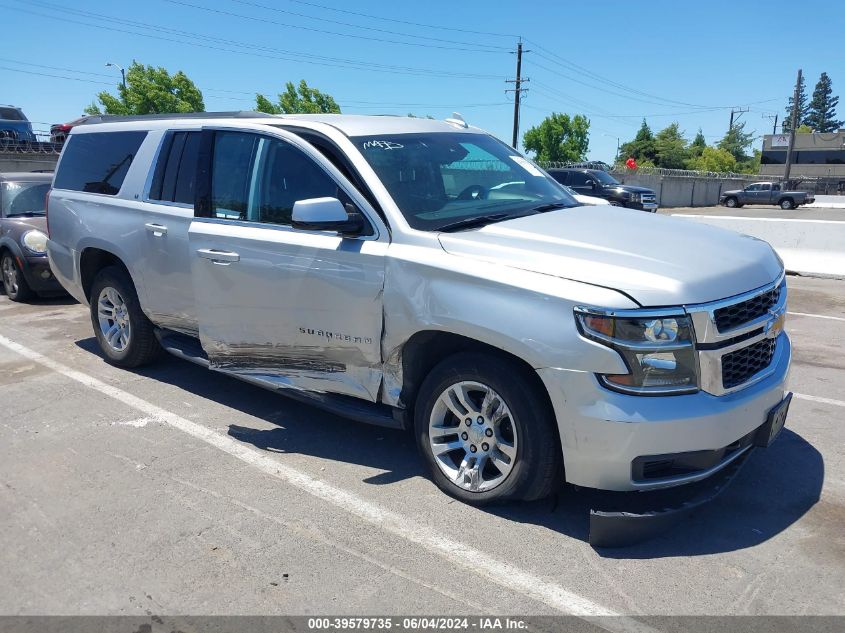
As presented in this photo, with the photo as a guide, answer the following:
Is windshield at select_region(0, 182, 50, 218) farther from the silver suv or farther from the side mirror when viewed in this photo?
the side mirror

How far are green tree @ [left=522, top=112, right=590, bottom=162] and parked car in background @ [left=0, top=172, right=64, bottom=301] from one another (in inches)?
3078

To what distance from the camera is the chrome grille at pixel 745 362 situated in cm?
335

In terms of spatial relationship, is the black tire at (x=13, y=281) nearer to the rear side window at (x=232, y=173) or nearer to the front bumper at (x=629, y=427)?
the rear side window at (x=232, y=173)

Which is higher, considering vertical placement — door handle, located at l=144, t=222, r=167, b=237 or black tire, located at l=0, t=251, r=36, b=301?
door handle, located at l=144, t=222, r=167, b=237

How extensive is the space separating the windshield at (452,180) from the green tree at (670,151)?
10977cm

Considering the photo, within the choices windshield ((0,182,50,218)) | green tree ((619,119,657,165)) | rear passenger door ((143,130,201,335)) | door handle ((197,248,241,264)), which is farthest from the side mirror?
green tree ((619,119,657,165))

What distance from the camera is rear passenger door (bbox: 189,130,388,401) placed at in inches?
163

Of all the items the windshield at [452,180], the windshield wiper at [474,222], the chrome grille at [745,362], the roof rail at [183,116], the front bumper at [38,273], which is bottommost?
the front bumper at [38,273]

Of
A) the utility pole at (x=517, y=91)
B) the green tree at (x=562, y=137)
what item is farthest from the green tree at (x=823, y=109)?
the utility pole at (x=517, y=91)

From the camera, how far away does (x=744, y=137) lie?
463 feet

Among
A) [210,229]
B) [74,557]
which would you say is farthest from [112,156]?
[74,557]

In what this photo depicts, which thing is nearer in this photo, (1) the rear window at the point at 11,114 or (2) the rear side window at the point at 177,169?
(2) the rear side window at the point at 177,169

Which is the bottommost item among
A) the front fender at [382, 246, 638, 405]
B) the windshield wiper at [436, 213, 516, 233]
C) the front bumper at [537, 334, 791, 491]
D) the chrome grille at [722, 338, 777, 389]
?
the front bumper at [537, 334, 791, 491]

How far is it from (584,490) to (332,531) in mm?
1415
